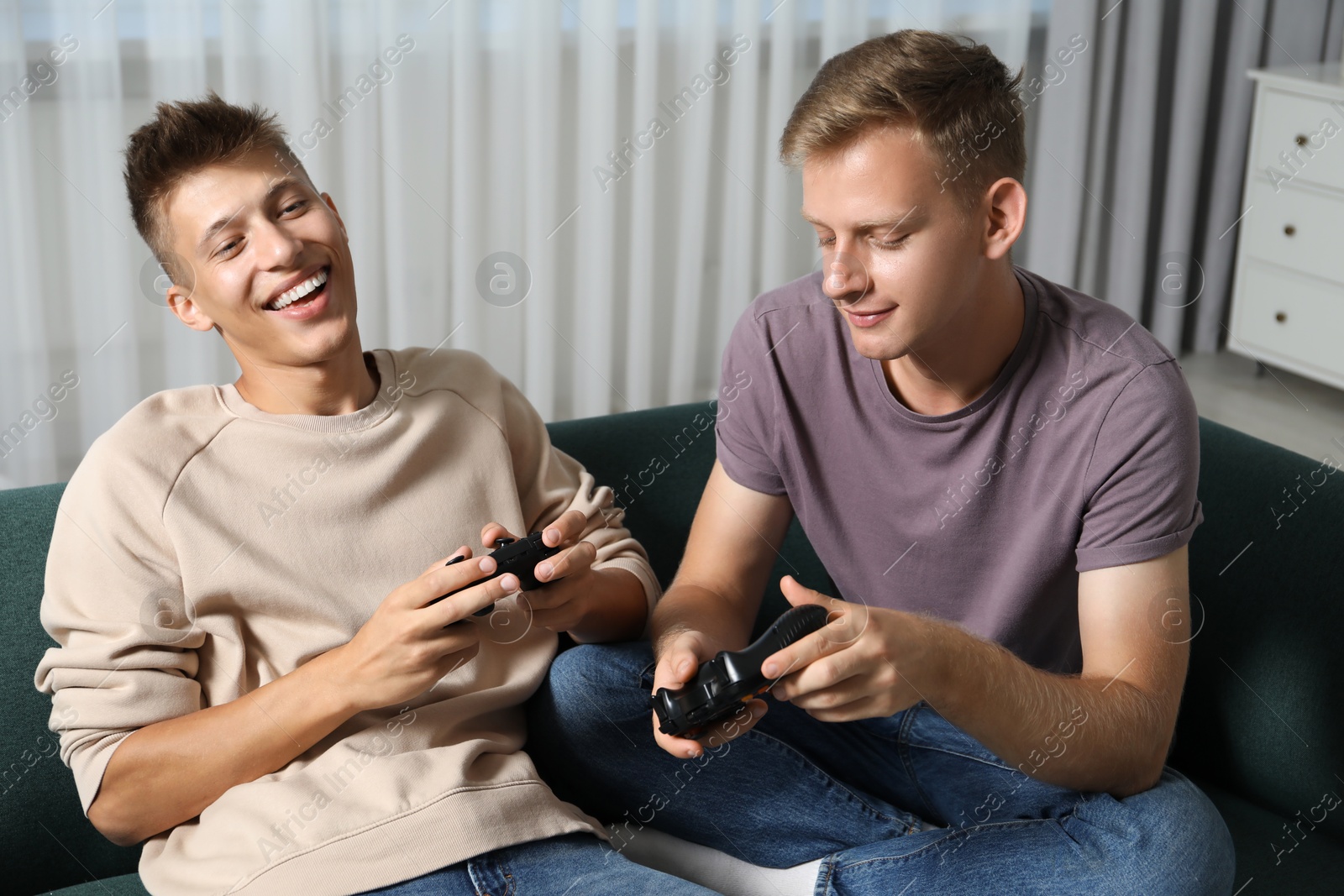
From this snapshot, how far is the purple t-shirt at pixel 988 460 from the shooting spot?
122 centimetres

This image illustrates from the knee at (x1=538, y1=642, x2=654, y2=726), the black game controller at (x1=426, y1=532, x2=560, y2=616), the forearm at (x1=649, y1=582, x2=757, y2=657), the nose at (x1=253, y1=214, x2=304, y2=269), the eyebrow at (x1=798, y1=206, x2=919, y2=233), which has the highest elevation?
the eyebrow at (x1=798, y1=206, x2=919, y2=233)

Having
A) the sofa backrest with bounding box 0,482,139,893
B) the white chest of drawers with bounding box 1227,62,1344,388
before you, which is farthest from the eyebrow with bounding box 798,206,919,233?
the white chest of drawers with bounding box 1227,62,1344,388

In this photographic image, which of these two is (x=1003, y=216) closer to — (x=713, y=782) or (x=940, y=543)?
(x=940, y=543)

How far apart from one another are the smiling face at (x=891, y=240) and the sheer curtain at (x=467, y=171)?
163 cm

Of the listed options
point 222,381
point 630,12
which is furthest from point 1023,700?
point 630,12

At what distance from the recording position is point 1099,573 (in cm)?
122

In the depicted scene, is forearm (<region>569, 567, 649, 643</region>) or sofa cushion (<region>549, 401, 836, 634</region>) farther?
sofa cushion (<region>549, 401, 836, 634</region>)

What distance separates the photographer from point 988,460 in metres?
1.29

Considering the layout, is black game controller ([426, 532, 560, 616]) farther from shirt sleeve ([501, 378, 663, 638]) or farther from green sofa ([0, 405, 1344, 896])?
green sofa ([0, 405, 1344, 896])

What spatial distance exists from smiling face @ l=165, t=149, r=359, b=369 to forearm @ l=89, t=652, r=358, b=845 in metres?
0.32

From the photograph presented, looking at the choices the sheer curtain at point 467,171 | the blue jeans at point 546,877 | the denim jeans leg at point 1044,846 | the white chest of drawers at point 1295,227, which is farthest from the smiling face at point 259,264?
the white chest of drawers at point 1295,227

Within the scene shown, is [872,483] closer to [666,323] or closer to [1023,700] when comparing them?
[1023,700]

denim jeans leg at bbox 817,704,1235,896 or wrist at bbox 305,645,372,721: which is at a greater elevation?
wrist at bbox 305,645,372,721

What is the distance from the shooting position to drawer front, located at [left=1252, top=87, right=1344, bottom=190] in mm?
2979
